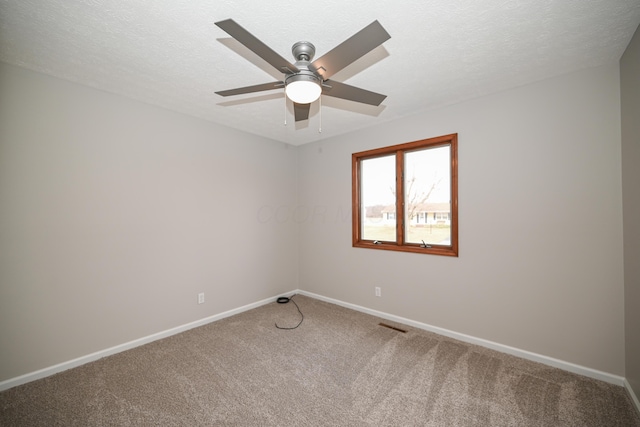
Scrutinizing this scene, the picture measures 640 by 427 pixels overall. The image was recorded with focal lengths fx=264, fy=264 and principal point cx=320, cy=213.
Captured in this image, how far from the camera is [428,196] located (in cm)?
319

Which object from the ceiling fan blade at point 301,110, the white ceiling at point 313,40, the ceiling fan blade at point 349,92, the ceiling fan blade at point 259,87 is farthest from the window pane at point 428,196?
the ceiling fan blade at point 259,87

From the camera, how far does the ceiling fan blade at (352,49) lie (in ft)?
3.95

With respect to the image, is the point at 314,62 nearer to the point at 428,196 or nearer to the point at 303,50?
the point at 303,50

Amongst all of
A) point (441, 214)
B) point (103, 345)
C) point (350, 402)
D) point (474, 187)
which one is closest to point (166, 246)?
point (103, 345)

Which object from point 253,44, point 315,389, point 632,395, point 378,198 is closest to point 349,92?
point 253,44

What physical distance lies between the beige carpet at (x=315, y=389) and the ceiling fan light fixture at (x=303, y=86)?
2097 millimetres

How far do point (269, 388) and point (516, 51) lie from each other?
10.4ft

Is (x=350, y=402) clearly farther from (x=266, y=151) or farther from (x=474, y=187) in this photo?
(x=266, y=151)

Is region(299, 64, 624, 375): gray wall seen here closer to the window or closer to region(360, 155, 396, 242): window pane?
the window

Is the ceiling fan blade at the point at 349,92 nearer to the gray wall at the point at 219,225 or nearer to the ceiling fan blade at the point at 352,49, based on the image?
the ceiling fan blade at the point at 352,49

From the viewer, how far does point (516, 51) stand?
194cm

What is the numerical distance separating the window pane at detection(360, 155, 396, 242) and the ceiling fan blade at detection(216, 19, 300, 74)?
91.6 inches

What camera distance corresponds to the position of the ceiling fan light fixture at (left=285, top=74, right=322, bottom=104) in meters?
1.51

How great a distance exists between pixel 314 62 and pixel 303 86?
14cm
